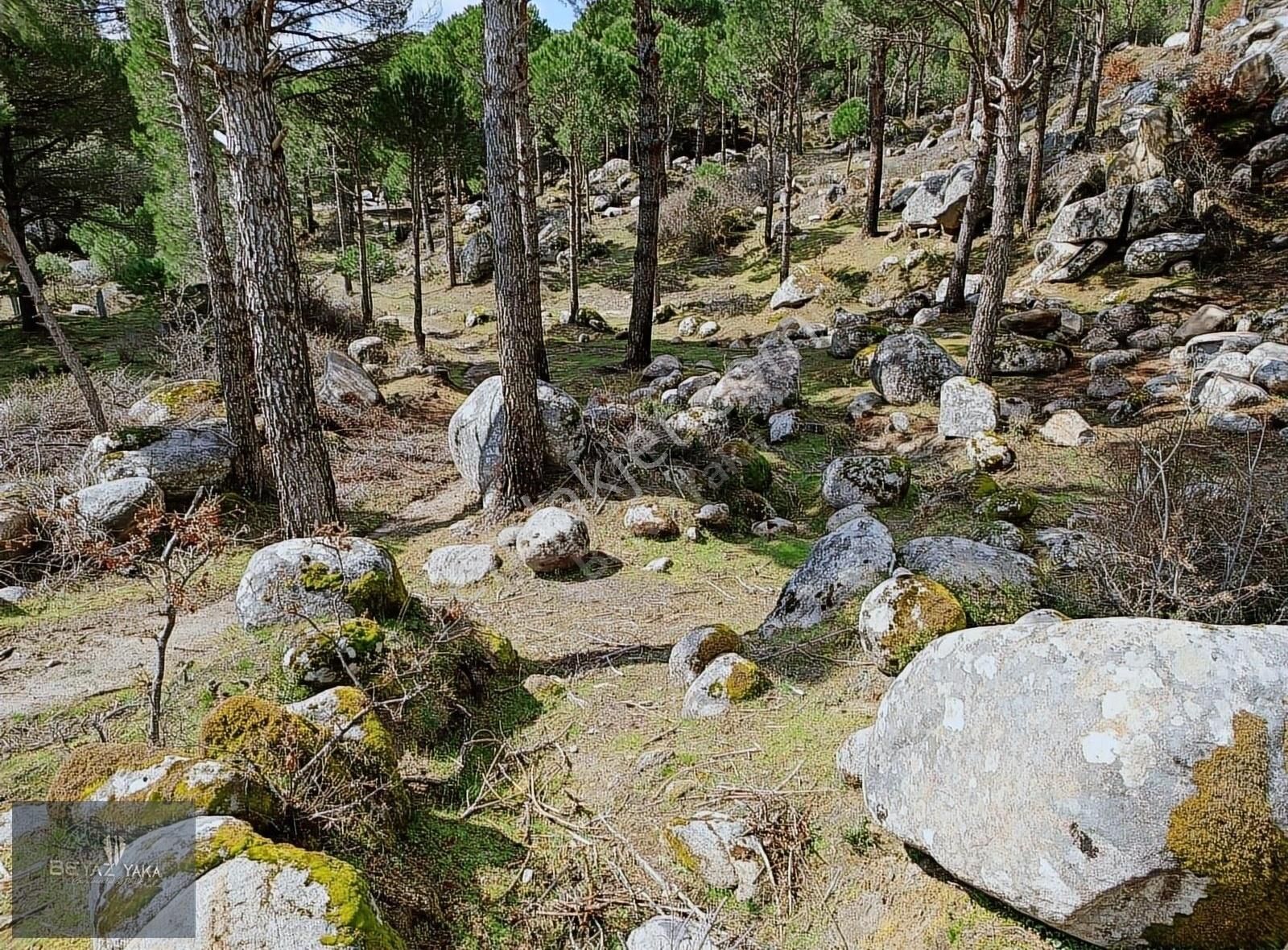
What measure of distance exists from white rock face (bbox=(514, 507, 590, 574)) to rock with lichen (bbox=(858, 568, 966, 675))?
2.92 metres

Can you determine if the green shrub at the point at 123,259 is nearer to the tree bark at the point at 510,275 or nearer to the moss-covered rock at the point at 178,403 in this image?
the moss-covered rock at the point at 178,403

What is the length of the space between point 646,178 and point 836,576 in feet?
27.9

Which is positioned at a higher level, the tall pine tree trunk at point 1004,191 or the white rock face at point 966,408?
the tall pine tree trunk at point 1004,191

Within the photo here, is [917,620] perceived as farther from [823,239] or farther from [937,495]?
[823,239]

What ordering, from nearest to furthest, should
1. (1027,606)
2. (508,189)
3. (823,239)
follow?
(1027,606), (508,189), (823,239)

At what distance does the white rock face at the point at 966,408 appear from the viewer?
26.8ft

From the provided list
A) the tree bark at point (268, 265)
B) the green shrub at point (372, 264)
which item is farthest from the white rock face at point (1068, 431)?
the green shrub at point (372, 264)

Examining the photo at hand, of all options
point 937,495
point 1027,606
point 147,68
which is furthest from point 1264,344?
point 147,68

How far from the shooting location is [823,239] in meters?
20.3

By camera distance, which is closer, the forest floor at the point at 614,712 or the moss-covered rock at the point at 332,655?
the forest floor at the point at 614,712

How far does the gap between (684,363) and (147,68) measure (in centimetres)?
926

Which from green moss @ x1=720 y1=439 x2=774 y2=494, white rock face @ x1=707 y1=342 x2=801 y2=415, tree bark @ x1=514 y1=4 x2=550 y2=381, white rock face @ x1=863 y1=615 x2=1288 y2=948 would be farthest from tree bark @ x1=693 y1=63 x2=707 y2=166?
white rock face @ x1=863 y1=615 x2=1288 y2=948

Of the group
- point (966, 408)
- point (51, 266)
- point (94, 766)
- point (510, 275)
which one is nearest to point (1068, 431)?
point (966, 408)

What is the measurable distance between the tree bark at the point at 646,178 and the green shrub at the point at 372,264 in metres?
8.62
